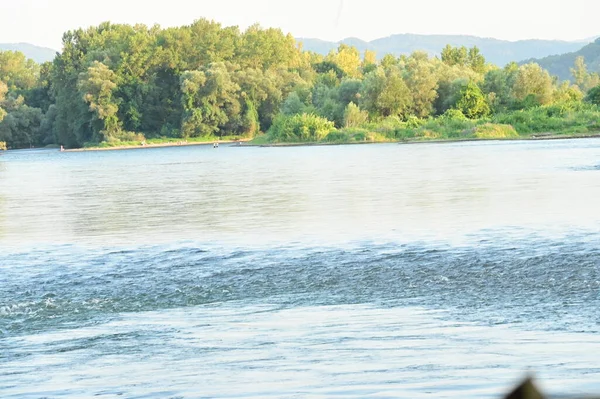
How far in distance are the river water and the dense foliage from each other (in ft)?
195

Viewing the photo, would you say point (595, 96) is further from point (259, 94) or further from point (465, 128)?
point (259, 94)

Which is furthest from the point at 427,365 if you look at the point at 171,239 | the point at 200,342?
the point at 171,239

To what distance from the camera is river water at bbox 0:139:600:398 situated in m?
8.90

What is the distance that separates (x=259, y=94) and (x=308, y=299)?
4209 inches

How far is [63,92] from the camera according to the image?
130500 mm

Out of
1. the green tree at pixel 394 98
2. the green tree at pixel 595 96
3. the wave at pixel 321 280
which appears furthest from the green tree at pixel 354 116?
the wave at pixel 321 280

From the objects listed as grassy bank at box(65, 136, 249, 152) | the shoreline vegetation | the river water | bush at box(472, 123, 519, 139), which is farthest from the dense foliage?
the river water

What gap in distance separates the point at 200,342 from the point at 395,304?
268 centimetres

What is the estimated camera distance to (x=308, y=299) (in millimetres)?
12703

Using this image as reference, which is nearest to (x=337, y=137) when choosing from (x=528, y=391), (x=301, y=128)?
(x=301, y=128)

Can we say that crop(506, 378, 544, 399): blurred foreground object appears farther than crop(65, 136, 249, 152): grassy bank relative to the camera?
No

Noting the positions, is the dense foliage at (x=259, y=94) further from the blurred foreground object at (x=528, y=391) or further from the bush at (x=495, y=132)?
the blurred foreground object at (x=528, y=391)

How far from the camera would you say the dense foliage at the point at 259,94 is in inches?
3526

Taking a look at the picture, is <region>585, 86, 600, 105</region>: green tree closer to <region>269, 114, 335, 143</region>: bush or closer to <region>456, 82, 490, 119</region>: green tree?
<region>456, 82, 490, 119</region>: green tree
